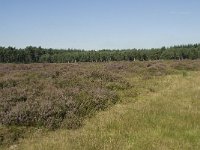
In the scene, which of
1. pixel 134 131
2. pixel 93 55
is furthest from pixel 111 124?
pixel 93 55

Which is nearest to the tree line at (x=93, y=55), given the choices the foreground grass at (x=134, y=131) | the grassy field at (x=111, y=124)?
the grassy field at (x=111, y=124)

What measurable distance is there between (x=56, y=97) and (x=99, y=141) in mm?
4524

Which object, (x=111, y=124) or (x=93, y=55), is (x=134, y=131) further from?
(x=93, y=55)

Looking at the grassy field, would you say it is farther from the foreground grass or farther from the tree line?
the tree line

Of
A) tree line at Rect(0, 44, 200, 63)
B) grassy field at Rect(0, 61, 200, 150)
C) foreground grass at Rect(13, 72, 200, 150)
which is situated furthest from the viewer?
tree line at Rect(0, 44, 200, 63)

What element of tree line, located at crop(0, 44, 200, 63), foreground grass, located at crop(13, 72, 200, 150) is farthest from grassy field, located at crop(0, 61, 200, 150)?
tree line, located at crop(0, 44, 200, 63)

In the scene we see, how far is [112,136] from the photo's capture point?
949 centimetres

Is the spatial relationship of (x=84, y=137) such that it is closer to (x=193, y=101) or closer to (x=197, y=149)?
(x=197, y=149)

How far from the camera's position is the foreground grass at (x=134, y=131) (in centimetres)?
880

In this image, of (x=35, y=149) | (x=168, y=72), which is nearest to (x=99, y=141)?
(x=35, y=149)

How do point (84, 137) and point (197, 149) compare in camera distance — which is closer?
point (197, 149)

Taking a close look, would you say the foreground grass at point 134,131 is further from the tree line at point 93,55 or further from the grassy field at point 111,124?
the tree line at point 93,55

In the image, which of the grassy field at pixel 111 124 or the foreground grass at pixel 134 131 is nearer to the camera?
the foreground grass at pixel 134 131

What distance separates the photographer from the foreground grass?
28.9ft
